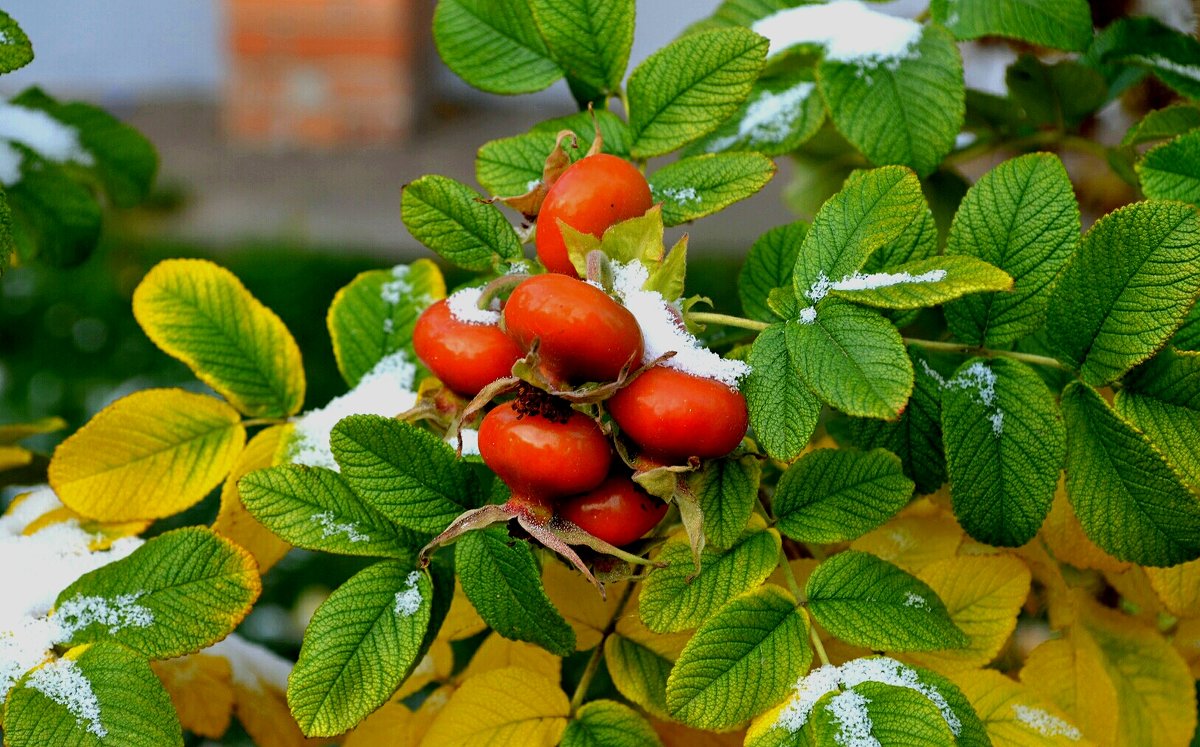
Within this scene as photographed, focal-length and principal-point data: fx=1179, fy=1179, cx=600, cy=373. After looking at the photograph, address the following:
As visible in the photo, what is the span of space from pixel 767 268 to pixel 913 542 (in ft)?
0.66

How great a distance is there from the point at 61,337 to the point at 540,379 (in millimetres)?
2719

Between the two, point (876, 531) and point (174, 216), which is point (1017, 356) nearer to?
point (876, 531)

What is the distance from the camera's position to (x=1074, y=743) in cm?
67

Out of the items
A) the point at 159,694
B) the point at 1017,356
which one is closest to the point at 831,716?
the point at 1017,356

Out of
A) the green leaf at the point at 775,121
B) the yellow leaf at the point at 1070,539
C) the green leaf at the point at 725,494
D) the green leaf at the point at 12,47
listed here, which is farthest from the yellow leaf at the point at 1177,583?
the green leaf at the point at 12,47

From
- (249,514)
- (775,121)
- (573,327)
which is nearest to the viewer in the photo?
(573,327)

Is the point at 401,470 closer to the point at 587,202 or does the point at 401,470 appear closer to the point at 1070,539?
the point at 587,202

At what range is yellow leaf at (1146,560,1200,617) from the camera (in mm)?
706

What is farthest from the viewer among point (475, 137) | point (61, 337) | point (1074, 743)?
point (475, 137)

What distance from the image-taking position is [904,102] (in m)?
0.81

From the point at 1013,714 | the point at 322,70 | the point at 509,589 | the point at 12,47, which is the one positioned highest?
the point at 12,47

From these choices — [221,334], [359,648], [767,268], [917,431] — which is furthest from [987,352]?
[221,334]

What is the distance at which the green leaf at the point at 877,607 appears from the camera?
0.61 meters

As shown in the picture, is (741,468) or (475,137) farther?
(475,137)
